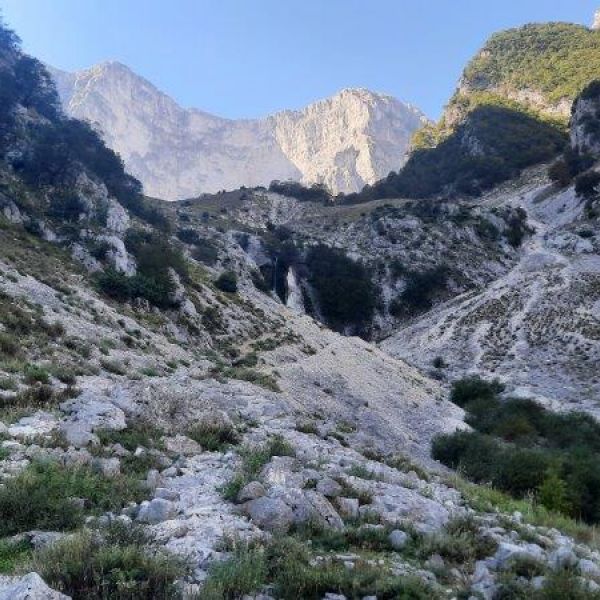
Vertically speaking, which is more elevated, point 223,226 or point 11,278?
point 223,226

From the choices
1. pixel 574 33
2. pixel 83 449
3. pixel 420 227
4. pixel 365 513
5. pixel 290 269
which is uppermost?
pixel 574 33

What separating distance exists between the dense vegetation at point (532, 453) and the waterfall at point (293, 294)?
147ft

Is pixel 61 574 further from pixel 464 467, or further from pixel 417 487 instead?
pixel 464 467

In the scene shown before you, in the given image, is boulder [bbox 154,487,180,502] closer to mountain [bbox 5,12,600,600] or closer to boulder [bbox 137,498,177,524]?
mountain [bbox 5,12,600,600]

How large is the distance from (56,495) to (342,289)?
260 ft

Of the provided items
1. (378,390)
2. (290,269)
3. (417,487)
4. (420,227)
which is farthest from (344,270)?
(417,487)

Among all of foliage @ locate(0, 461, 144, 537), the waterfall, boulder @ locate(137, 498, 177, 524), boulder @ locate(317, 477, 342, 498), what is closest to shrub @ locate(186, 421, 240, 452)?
boulder @ locate(317, 477, 342, 498)

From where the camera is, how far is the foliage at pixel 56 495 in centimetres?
788

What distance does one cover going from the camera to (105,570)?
21.0 feet

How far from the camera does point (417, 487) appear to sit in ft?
40.4

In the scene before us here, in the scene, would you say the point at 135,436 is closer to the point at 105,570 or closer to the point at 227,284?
the point at 105,570

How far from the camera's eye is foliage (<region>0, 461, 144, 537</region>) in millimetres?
7879

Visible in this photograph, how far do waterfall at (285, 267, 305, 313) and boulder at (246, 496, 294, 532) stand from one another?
235ft

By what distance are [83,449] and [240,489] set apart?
318cm
